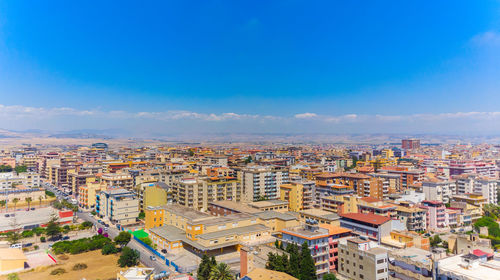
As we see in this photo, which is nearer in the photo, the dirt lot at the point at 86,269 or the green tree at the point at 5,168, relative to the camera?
the dirt lot at the point at 86,269

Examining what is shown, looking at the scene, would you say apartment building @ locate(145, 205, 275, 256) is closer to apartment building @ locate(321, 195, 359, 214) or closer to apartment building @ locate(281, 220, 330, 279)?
apartment building @ locate(281, 220, 330, 279)

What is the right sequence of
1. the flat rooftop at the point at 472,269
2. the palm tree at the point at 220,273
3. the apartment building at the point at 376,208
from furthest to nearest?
the apartment building at the point at 376,208 < the palm tree at the point at 220,273 < the flat rooftop at the point at 472,269

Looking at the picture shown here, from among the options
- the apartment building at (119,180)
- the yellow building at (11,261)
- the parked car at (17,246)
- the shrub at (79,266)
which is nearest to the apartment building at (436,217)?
the shrub at (79,266)

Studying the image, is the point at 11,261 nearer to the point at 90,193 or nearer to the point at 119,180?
the point at 90,193

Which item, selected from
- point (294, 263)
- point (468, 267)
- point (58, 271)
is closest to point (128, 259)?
point (58, 271)

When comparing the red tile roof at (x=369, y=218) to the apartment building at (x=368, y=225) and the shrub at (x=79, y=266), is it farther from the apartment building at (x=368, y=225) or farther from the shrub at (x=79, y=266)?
the shrub at (x=79, y=266)

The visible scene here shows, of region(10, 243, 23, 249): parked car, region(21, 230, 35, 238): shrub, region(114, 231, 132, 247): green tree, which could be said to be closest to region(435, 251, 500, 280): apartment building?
region(114, 231, 132, 247): green tree
